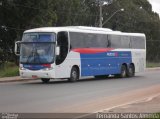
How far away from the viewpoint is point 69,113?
14.3m

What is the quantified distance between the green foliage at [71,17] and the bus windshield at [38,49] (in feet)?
52.5

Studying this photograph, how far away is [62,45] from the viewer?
2884cm

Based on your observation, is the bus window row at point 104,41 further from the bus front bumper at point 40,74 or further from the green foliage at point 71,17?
the green foliage at point 71,17

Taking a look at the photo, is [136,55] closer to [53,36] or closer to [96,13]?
[53,36]

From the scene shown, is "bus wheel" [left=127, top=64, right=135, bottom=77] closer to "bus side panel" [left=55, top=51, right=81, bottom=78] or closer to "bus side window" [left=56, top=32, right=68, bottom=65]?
"bus side panel" [left=55, top=51, right=81, bottom=78]

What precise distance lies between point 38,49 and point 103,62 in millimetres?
6476

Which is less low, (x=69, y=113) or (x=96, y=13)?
(x=96, y=13)

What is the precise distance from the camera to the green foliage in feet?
148

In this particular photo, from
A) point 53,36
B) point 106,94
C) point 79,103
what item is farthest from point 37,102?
point 53,36

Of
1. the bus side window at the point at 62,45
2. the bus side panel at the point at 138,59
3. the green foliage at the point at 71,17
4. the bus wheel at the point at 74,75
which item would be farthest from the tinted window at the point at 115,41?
the green foliage at the point at 71,17

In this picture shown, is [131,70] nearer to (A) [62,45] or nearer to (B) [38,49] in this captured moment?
(A) [62,45]

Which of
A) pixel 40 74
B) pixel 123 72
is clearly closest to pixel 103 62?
pixel 123 72

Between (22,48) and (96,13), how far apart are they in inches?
2131

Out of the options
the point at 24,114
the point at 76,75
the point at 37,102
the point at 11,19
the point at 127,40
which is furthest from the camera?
the point at 11,19
